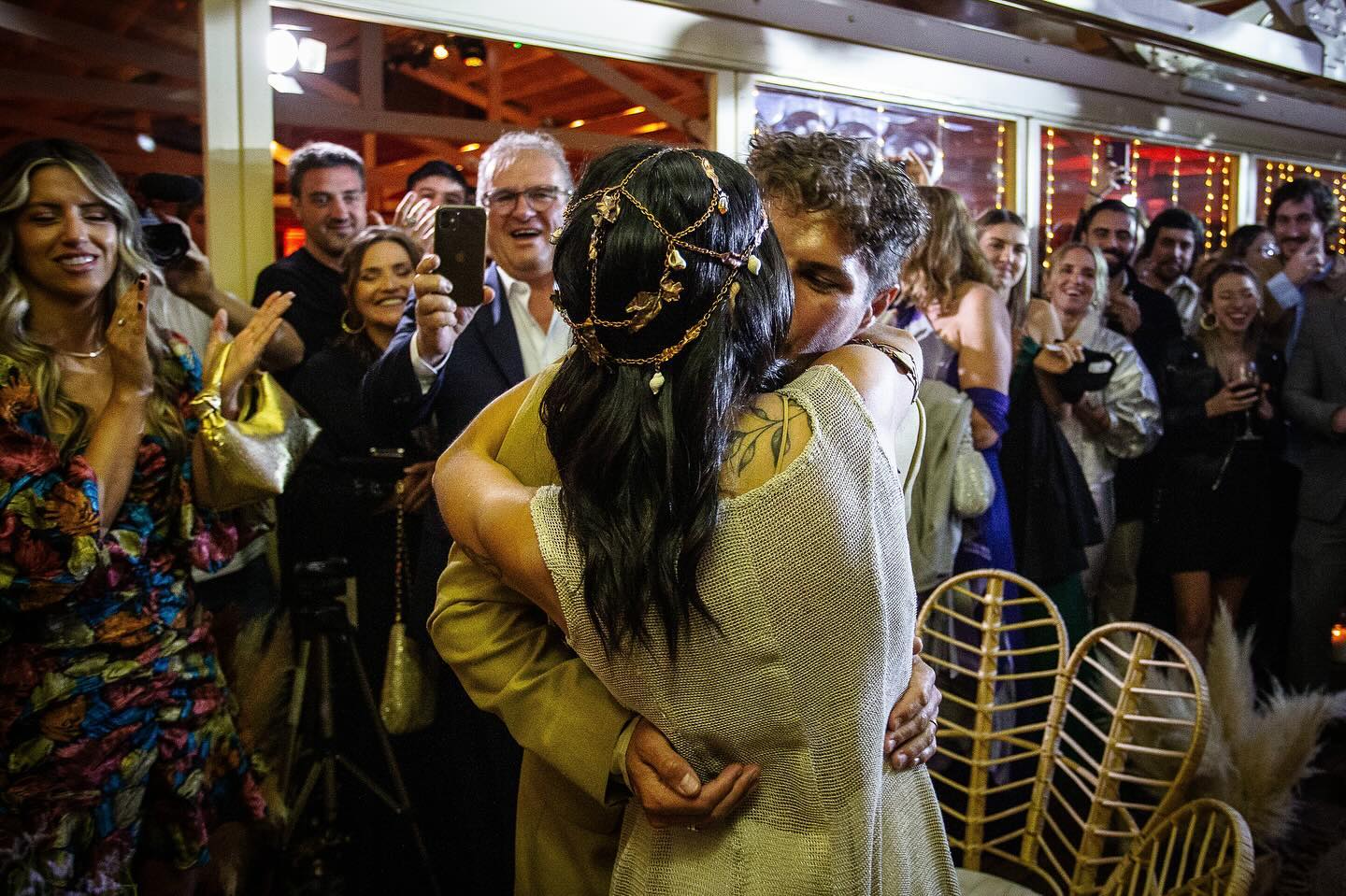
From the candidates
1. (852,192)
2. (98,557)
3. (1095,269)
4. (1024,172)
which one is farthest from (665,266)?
(1024,172)

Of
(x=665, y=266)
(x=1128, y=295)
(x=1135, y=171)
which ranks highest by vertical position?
(x=1135, y=171)

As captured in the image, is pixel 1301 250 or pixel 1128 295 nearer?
pixel 1128 295

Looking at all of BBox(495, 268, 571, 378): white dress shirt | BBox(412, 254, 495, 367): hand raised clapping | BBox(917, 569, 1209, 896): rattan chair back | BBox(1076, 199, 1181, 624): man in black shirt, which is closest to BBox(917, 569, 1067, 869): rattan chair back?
BBox(917, 569, 1209, 896): rattan chair back

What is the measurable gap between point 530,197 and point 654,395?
1.65 metres

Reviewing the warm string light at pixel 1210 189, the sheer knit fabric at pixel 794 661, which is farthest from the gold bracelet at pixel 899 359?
the warm string light at pixel 1210 189

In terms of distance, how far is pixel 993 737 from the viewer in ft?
6.50

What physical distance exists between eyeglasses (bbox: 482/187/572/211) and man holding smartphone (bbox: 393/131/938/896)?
1072mm

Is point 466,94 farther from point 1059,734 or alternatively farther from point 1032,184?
point 1059,734

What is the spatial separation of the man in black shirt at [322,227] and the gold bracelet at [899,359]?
171 centimetres

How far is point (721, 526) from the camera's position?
1021 mm

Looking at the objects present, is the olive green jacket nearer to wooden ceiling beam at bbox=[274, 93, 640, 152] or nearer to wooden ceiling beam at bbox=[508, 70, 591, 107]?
wooden ceiling beam at bbox=[274, 93, 640, 152]

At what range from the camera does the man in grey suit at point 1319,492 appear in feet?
13.1

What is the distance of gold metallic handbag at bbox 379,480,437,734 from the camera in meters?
2.35

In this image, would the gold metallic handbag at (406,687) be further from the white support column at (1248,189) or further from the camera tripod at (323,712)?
the white support column at (1248,189)
